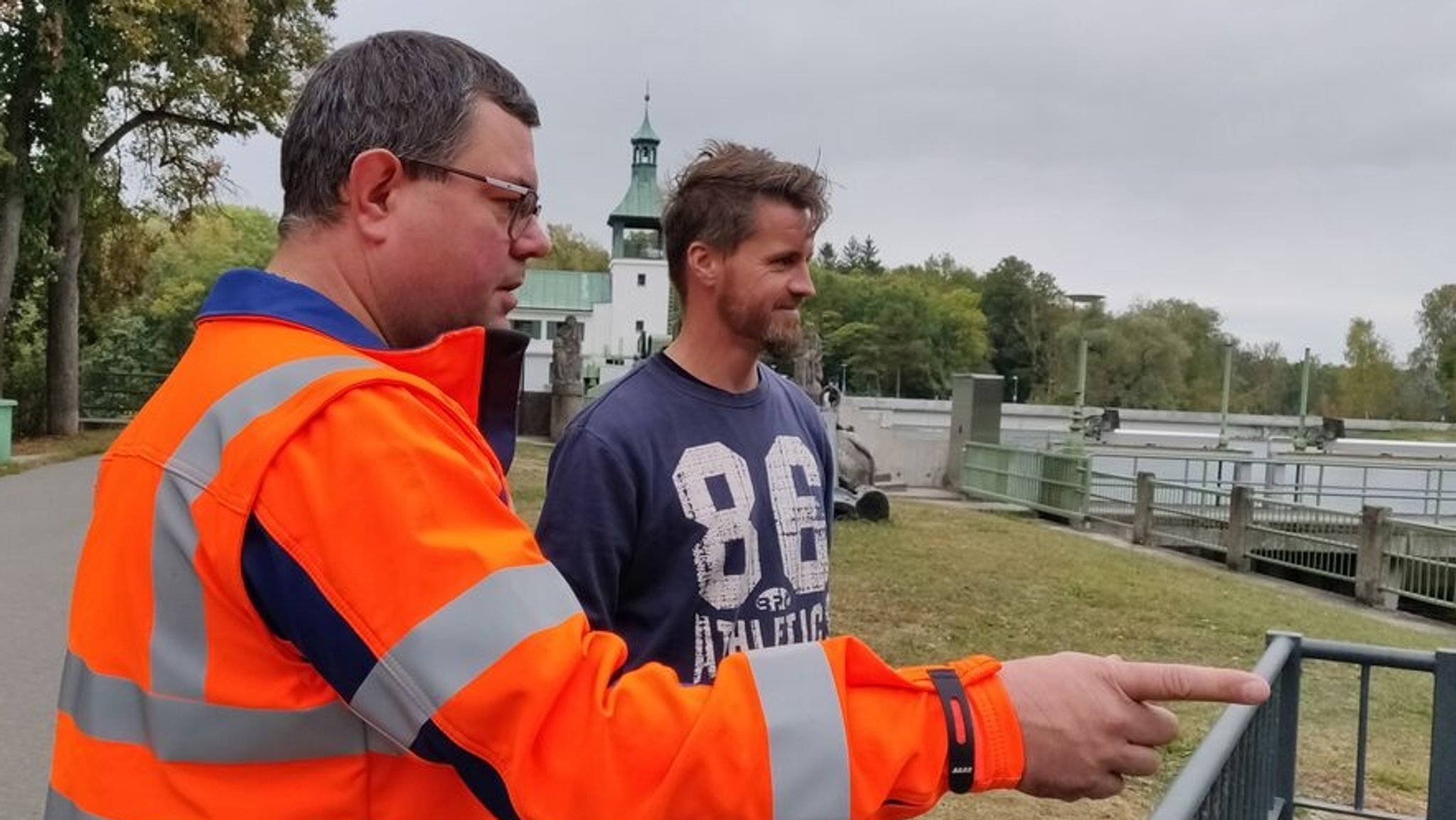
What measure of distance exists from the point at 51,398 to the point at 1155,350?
2464 inches

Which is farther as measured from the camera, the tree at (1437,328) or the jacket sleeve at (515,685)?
the tree at (1437,328)

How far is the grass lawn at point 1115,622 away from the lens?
596 cm

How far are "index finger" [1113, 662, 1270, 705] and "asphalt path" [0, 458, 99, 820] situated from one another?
4.51m

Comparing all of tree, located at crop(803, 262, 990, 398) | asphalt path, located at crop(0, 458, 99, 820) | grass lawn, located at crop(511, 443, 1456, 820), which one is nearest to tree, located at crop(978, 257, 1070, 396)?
tree, located at crop(803, 262, 990, 398)

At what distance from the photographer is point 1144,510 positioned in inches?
706

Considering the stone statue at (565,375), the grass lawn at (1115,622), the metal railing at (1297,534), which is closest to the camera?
the grass lawn at (1115,622)

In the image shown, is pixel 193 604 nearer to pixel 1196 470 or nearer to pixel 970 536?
pixel 970 536

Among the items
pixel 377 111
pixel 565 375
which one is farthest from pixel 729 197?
pixel 565 375

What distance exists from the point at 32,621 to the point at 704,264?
6735 millimetres

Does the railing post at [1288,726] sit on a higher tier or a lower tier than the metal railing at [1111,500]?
higher

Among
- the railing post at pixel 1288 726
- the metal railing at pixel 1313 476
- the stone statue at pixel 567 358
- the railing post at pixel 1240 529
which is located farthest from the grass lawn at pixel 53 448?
the railing post at pixel 1288 726

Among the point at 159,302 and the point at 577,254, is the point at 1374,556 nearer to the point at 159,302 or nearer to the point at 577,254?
the point at 159,302

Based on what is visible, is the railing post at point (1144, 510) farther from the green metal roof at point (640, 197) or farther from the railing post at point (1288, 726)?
the green metal roof at point (640, 197)

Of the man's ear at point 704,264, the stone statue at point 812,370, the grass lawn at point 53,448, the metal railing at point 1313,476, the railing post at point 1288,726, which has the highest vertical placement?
the man's ear at point 704,264
